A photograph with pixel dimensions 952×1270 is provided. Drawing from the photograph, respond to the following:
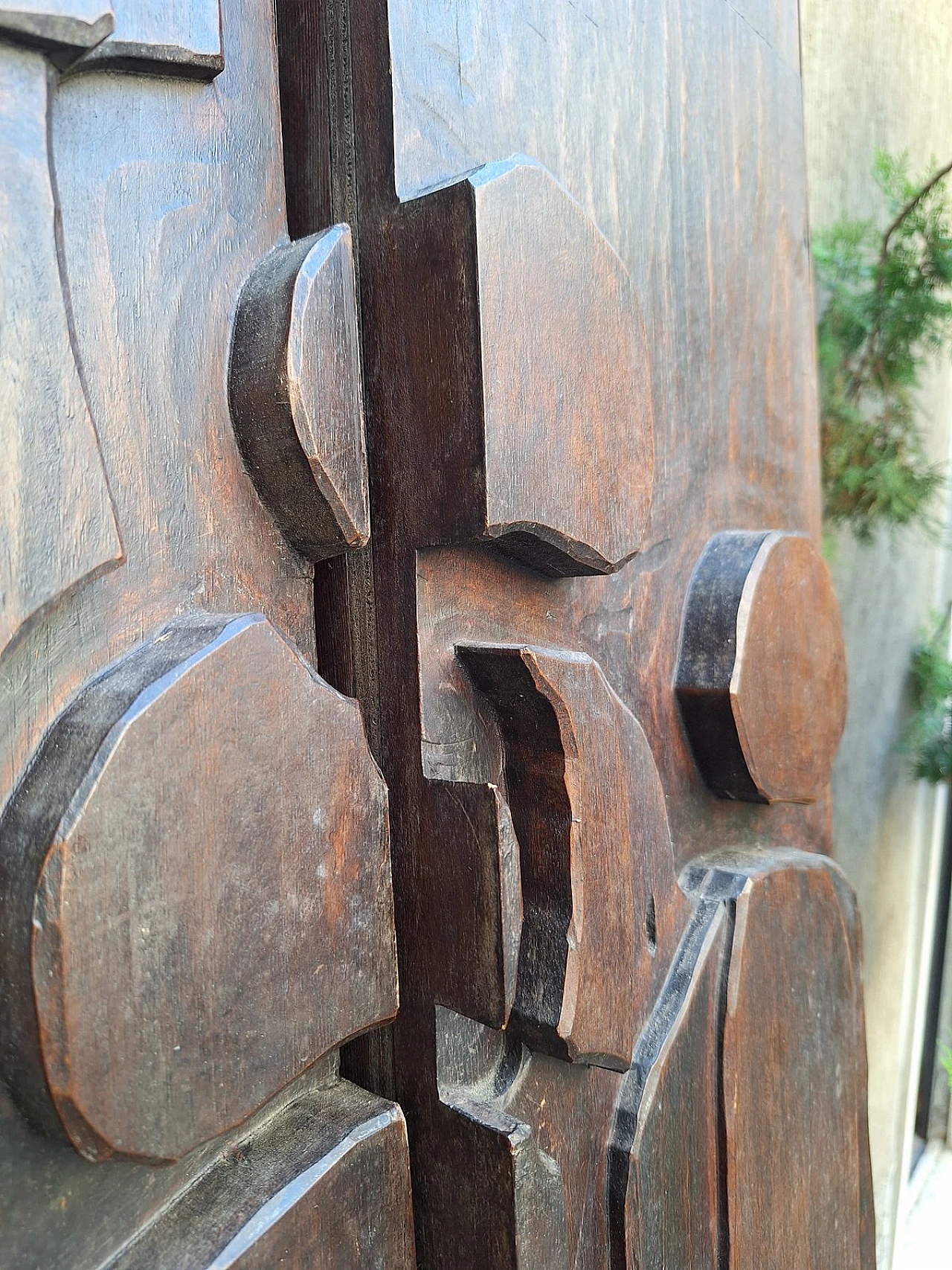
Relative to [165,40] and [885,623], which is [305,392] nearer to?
[165,40]

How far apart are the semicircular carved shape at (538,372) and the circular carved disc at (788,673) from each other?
11 cm

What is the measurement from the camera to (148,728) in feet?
1.03

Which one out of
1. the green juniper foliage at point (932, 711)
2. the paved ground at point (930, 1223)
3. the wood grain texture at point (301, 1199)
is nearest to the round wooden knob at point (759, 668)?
the wood grain texture at point (301, 1199)

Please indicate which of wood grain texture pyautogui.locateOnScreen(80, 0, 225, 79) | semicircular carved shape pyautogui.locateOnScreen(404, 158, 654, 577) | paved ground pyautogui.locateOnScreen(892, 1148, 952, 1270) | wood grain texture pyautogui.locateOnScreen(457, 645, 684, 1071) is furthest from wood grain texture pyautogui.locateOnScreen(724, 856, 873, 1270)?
paved ground pyautogui.locateOnScreen(892, 1148, 952, 1270)

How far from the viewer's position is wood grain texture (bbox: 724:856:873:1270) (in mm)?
511

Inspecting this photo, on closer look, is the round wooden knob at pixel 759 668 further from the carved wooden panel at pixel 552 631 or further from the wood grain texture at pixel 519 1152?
the wood grain texture at pixel 519 1152

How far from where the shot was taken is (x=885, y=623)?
3.51 ft

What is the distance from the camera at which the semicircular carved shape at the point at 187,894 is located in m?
0.29

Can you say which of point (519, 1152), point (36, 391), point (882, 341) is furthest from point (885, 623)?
point (36, 391)

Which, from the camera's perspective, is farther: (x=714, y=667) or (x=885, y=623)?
(x=885, y=623)

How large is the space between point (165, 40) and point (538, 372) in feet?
0.56

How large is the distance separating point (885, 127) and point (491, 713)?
2.85 feet

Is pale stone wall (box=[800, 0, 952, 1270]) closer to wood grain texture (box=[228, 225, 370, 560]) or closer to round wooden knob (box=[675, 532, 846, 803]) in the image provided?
round wooden knob (box=[675, 532, 846, 803])

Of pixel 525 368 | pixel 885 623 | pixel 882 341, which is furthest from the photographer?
pixel 885 623
